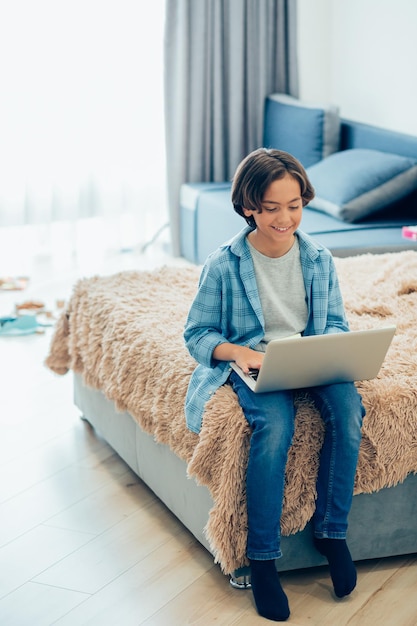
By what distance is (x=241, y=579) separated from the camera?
192cm

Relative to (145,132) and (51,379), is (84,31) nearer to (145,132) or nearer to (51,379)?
(145,132)

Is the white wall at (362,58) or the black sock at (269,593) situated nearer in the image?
the black sock at (269,593)

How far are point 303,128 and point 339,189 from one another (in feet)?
2.08

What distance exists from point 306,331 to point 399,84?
2.58 metres

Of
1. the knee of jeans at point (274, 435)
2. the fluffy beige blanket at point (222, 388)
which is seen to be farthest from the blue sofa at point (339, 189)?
the knee of jeans at point (274, 435)

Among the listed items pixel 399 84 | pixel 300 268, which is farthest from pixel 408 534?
pixel 399 84

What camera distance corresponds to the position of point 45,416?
2826 mm

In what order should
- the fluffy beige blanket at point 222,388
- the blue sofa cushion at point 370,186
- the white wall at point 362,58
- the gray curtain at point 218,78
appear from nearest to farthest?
1. the fluffy beige blanket at point 222,388
2. the blue sofa cushion at point 370,186
3. the white wall at point 362,58
4. the gray curtain at point 218,78

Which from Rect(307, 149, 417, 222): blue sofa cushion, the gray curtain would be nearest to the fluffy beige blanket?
Rect(307, 149, 417, 222): blue sofa cushion

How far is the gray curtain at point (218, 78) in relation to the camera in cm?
451

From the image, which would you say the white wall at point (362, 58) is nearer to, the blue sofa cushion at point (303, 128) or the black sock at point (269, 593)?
the blue sofa cushion at point (303, 128)

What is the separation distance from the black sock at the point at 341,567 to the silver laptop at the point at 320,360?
0.33m

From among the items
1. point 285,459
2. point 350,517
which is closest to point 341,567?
point 350,517

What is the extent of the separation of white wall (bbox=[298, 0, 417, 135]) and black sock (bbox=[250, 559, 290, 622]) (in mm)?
2827
